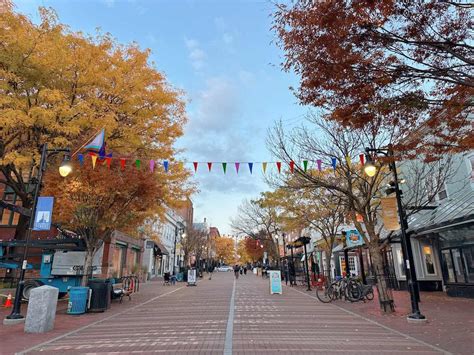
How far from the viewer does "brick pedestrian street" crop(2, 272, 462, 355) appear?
23.7 feet

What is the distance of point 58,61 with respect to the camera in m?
13.3

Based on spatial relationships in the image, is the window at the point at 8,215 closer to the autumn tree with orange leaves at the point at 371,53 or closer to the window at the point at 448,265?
the autumn tree with orange leaves at the point at 371,53

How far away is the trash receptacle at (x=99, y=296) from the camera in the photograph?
13383mm

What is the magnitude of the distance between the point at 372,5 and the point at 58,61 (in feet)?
39.6

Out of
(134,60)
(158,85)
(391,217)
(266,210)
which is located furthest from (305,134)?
(266,210)

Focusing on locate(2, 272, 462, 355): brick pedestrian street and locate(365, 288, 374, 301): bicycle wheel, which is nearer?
locate(2, 272, 462, 355): brick pedestrian street

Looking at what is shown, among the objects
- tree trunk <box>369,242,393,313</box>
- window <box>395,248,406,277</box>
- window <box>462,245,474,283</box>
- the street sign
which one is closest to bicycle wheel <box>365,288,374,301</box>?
tree trunk <box>369,242,393,313</box>

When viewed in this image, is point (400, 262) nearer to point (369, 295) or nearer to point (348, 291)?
point (369, 295)

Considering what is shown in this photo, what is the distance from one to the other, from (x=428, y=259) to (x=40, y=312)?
804 inches

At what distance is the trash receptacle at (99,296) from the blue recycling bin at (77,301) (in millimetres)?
482

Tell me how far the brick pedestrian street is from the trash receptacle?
0.78 m

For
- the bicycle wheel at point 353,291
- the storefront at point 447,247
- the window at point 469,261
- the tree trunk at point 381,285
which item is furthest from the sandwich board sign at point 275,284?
the window at point 469,261

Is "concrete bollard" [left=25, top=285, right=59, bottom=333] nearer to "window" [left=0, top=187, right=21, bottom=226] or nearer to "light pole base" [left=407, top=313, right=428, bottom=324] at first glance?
"light pole base" [left=407, top=313, right=428, bottom=324]

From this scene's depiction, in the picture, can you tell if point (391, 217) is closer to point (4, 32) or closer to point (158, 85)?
point (158, 85)
